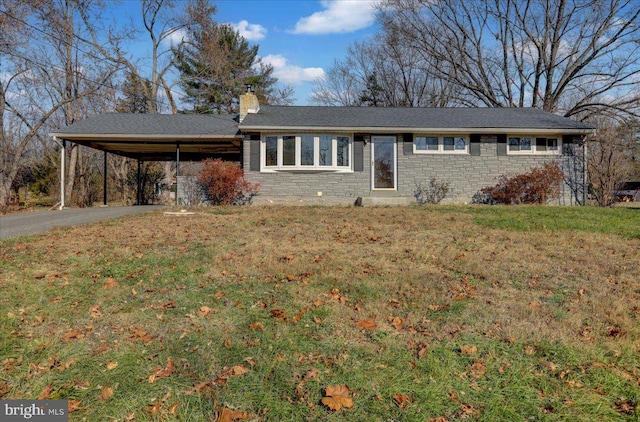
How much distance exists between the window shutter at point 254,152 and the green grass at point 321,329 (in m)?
7.45

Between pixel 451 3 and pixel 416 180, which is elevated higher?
pixel 451 3

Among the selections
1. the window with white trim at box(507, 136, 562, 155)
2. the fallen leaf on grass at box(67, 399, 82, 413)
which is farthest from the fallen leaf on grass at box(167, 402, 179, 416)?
the window with white trim at box(507, 136, 562, 155)

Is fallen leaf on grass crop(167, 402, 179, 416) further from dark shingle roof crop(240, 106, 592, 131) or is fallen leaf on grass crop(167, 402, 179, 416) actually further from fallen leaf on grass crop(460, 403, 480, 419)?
dark shingle roof crop(240, 106, 592, 131)

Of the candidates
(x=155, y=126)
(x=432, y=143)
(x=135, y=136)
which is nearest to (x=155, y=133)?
(x=135, y=136)

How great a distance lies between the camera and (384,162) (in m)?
13.9

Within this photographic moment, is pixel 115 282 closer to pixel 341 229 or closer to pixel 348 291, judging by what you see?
pixel 348 291

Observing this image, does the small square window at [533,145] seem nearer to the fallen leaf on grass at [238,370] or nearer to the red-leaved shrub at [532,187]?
the red-leaved shrub at [532,187]

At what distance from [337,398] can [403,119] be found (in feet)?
42.7

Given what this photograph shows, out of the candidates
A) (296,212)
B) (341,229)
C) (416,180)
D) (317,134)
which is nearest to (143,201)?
(317,134)

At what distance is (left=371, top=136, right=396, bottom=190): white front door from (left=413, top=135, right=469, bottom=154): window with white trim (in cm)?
89

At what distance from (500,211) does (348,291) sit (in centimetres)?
740

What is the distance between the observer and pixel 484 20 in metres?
25.0

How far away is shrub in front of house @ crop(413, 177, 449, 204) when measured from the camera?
13.7 meters

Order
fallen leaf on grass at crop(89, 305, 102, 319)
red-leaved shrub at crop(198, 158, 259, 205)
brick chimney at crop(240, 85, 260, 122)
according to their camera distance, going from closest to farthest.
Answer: fallen leaf on grass at crop(89, 305, 102, 319)
red-leaved shrub at crop(198, 158, 259, 205)
brick chimney at crop(240, 85, 260, 122)
